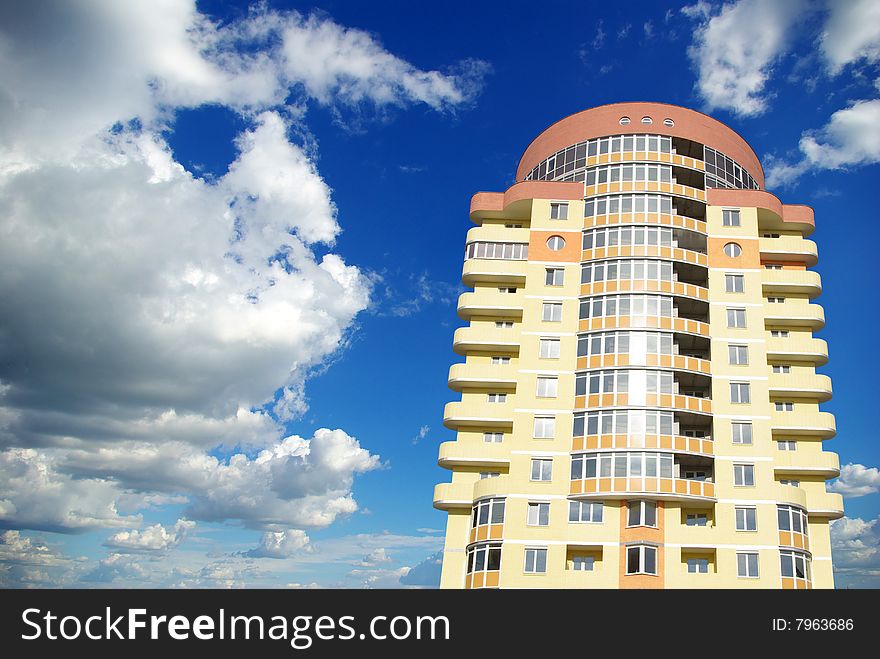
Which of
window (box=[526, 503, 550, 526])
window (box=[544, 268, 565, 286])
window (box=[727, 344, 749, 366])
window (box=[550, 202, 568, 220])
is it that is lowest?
window (box=[526, 503, 550, 526])

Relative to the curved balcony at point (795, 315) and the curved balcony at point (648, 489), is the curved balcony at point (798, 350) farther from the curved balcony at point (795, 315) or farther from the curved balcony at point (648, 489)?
the curved balcony at point (648, 489)

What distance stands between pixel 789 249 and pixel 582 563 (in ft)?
107

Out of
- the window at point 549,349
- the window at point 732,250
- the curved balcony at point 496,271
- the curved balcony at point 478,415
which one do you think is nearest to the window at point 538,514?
the curved balcony at point 478,415

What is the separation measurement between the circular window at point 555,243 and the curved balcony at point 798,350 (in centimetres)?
1849

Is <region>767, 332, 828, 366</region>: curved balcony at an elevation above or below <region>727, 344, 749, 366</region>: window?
above

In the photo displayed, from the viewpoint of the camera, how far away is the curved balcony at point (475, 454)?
58219mm

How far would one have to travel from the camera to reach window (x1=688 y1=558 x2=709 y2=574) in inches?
2084

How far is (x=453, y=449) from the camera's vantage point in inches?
2318

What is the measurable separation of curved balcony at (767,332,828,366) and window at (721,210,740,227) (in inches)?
398

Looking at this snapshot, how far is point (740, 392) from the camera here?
57.7 meters

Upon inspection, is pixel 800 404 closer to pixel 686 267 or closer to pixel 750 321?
pixel 750 321

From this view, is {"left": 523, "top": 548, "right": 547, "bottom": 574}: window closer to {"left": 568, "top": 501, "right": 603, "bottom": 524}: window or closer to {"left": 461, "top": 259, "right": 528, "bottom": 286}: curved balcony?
{"left": 568, "top": 501, "right": 603, "bottom": 524}: window

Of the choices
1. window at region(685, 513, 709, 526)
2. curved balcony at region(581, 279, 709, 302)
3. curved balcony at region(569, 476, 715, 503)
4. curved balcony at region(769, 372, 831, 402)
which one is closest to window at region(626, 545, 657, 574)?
curved balcony at region(569, 476, 715, 503)
